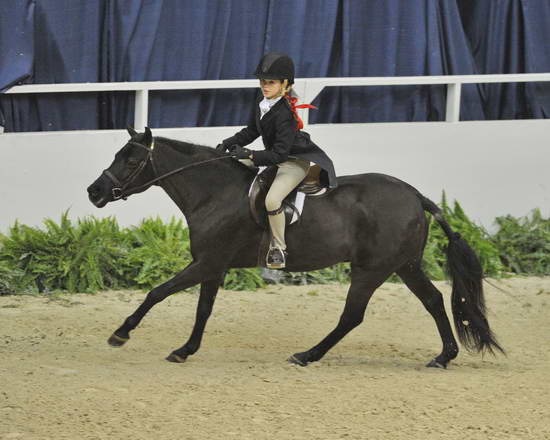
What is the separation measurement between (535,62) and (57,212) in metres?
5.11

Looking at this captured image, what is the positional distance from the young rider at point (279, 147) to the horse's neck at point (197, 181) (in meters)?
0.18

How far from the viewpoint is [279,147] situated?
7.09m

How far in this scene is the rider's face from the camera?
711 centimetres

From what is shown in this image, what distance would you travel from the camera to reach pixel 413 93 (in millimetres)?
11055

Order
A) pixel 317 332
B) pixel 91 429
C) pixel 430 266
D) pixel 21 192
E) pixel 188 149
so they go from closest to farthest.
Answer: pixel 91 429
pixel 188 149
pixel 317 332
pixel 21 192
pixel 430 266

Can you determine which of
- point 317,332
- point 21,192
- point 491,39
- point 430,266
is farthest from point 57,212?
point 491,39

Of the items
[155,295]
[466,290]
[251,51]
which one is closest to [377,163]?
[251,51]

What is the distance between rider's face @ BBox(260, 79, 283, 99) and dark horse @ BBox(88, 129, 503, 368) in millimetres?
525

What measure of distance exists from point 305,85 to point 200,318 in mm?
3401

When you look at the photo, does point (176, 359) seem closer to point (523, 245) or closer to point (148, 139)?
point (148, 139)

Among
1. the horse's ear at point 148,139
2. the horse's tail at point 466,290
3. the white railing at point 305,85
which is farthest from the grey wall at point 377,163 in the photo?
the horse's tail at point 466,290

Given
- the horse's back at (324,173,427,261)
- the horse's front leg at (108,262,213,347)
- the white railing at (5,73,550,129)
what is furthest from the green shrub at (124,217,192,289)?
the horse's back at (324,173,427,261)

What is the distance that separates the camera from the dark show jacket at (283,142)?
7.09 m

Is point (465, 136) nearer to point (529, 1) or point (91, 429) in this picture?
point (529, 1)
